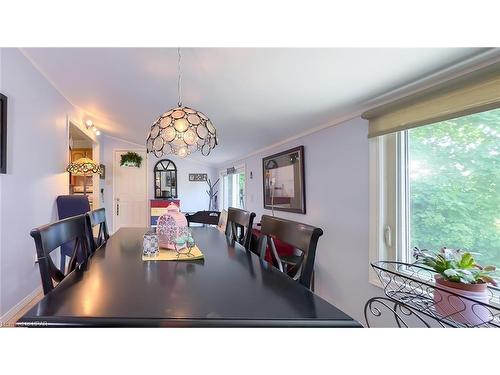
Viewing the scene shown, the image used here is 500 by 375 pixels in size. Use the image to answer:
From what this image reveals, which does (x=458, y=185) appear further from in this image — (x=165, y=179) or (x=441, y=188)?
(x=165, y=179)

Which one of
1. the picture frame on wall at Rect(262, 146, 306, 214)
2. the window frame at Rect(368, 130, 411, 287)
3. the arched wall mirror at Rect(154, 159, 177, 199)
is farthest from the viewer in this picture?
the arched wall mirror at Rect(154, 159, 177, 199)

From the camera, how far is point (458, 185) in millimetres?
1303

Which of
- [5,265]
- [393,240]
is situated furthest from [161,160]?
[393,240]

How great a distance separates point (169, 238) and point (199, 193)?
5.40 meters

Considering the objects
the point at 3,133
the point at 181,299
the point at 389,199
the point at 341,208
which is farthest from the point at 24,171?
the point at 389,199

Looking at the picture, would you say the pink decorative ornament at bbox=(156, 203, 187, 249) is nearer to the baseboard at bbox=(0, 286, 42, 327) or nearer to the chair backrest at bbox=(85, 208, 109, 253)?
the chair backrest at bbox=(85, 208, 109, 253)

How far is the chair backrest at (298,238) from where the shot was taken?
3.33 feet

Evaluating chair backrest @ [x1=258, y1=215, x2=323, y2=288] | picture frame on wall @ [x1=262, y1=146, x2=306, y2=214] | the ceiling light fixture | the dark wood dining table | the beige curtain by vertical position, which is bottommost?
the dark wood dining table

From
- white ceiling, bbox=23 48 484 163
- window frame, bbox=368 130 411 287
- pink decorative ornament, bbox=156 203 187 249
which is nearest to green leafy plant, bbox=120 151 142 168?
white ceiling, bbox=23 48 484 163

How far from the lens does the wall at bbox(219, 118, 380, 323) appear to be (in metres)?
1.86

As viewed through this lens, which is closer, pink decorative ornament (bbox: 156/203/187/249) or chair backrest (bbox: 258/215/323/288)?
chair backrest (bbox: 258/215/323/288)

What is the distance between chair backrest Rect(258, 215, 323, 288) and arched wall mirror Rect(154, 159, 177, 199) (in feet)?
18.0
